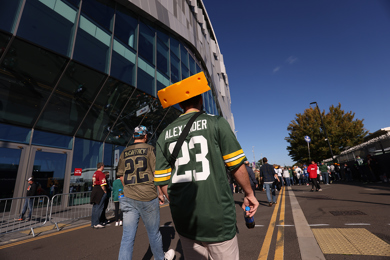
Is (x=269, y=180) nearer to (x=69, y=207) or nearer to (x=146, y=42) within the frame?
(x=69, y=207)

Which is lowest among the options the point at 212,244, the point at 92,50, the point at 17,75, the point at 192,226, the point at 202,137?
the point at 212,244

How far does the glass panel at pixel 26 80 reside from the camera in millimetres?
6953

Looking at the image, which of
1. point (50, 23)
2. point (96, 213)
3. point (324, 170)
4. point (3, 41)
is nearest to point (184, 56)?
point (50, 23)

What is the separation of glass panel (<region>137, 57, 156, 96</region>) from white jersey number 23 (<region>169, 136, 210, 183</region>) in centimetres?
1033

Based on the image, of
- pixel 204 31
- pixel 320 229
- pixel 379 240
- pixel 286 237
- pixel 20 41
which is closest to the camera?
pixel 379 240

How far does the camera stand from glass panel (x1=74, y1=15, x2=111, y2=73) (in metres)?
8.30

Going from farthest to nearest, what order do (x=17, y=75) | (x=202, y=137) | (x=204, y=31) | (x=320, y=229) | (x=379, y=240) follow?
(x=204, y=31)
(x=17, y=75)
(x=320, y=229)
(x=379, y=240)
(x=202, y=137)

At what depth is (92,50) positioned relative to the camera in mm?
8766

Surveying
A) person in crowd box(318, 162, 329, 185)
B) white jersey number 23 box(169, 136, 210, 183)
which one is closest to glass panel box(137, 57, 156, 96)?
white jersey number 23 box(169, 136, 210, 183)

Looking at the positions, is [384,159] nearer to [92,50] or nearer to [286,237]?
[286,237]

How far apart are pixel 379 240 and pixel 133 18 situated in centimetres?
1395

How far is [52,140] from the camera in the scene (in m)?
9.17

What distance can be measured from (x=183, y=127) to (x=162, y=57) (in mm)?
13619

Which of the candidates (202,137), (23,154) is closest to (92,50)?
(23,154)
